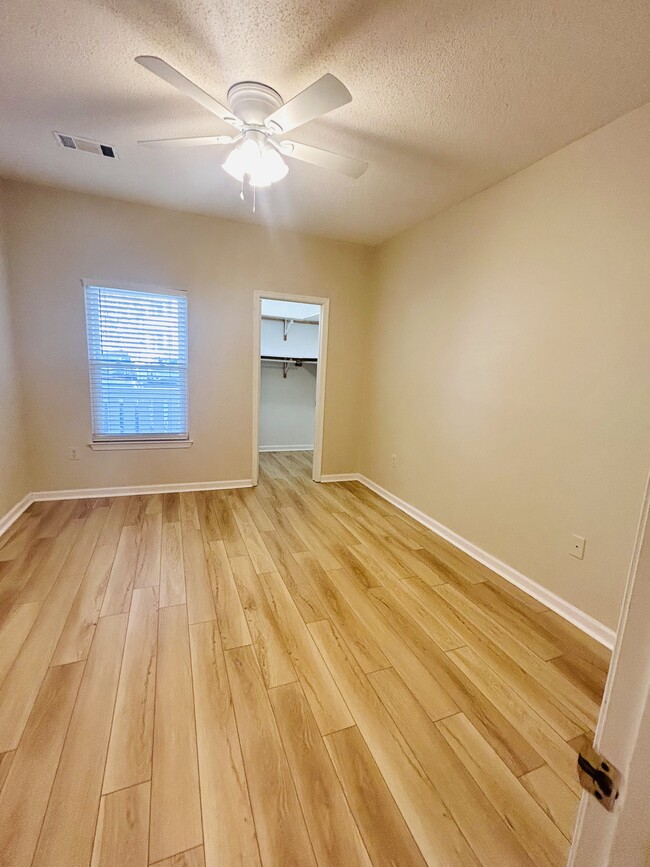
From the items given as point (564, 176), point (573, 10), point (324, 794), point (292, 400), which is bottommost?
point (324, 794)

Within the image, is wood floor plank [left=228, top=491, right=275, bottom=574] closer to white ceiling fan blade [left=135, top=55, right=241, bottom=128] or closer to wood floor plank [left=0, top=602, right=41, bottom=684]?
wood floor plank [left=0, top=602, right=41, bottom=684]

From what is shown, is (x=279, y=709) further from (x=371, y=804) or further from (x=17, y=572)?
(x=17, y=572)

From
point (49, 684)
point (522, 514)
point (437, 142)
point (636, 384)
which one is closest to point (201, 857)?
point (49, 684)

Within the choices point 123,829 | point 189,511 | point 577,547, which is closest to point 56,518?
point 189,511

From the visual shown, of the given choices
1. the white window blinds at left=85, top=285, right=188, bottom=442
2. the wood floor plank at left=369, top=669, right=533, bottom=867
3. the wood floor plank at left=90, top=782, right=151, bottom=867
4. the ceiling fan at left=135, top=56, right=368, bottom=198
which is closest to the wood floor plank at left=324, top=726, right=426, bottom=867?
the wood floor plank at left=369, top=669, right=533, bottom=867

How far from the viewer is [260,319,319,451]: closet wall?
5.44 m

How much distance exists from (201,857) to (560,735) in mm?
1294

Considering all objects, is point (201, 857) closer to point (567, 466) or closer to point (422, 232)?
point (567, 466)

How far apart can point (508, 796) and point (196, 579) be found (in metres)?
1.78

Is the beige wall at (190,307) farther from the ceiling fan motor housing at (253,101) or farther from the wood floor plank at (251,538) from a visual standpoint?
the ceiling fan motor housing at (253,101)

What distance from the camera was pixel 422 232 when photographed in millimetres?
3227

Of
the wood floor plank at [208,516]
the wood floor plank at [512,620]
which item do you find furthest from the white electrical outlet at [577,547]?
the wood floor plank at [208,516]

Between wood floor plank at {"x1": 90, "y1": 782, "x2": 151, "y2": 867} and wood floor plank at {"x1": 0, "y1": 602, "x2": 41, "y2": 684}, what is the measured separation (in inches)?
31.6

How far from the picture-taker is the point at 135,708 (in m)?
1.40
